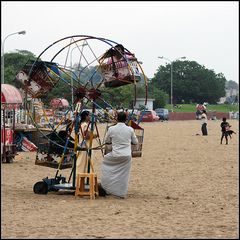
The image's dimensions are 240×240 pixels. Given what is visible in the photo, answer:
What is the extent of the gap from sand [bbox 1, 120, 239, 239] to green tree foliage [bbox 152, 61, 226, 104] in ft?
319

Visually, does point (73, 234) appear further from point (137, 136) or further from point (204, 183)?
point (204, 183)

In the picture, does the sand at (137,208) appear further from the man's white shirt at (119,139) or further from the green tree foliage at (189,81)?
the green tree foliage at (189,81)

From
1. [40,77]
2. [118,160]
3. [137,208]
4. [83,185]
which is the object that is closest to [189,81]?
[40,77]

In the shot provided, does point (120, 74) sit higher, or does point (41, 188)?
point (120, 74)

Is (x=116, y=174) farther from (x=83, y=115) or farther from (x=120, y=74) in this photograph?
(x=120, y=74)

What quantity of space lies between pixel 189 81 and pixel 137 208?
103851 millimetres

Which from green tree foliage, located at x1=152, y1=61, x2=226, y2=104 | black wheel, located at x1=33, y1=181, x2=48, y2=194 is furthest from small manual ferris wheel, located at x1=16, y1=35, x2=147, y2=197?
green tree foliage, located at x1=152, y1=61, x2=226, y2=104

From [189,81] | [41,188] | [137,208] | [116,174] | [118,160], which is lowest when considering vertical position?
[137,208]

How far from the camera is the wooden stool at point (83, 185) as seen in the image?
11.6 m

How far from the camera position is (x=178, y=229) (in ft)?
27.9

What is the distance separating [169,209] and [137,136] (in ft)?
8.02

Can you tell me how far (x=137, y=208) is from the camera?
1041 cm

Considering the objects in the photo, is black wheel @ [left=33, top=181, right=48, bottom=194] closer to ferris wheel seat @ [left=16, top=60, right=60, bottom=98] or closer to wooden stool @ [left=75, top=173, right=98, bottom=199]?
wooden stool @ [left=75, top=173, right=98, bottom=199]

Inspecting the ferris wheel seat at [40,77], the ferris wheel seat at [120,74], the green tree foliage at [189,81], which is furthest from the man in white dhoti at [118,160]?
the green tree foliage at [189,81]
